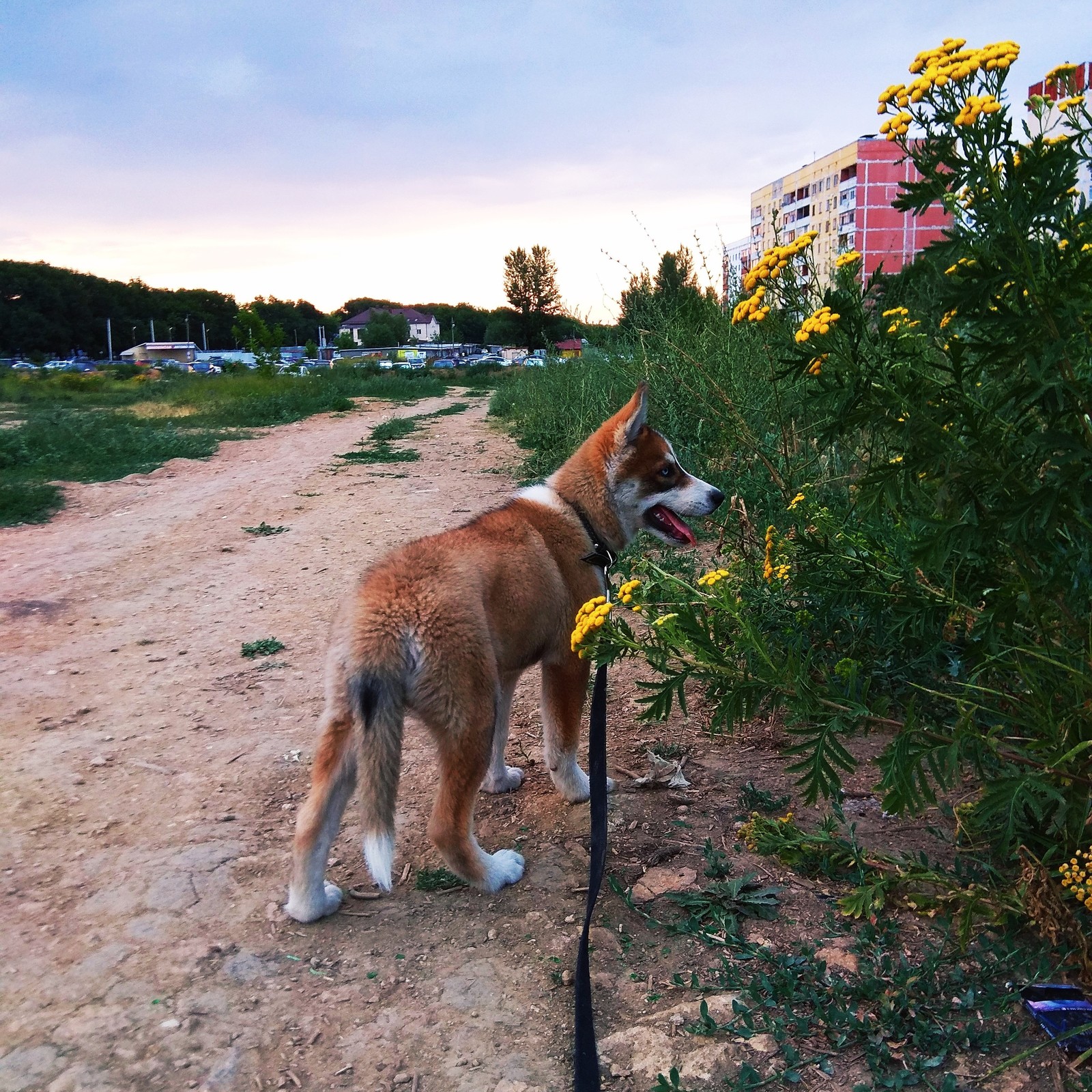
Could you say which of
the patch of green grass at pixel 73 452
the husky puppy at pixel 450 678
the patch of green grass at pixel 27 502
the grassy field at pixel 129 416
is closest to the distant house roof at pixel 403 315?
the grassy field at pixel 129 416

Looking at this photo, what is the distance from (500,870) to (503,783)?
2.61 feet

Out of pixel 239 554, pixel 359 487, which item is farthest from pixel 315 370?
pixel 239 554

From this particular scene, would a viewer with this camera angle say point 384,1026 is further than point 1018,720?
Yes

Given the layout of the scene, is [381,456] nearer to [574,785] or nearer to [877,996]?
[574,785]

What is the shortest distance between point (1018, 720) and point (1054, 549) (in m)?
0.50

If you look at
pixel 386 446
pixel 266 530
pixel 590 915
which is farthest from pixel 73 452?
pixel 590 915

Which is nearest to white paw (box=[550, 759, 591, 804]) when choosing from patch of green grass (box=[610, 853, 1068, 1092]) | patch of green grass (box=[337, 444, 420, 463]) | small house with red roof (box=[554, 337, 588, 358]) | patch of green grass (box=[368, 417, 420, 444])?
patch of green grass (box=[610, 853, 1068, 1092])

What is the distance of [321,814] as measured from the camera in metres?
2.89

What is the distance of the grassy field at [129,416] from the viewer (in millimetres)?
12016

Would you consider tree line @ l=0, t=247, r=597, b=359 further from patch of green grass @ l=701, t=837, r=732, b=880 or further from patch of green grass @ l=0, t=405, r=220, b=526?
patch of green grass @ l=701, t=837, r=732, b=880

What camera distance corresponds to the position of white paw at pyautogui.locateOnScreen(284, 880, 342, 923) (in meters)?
2.92

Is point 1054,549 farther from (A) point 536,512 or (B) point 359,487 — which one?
(B) point 359,487

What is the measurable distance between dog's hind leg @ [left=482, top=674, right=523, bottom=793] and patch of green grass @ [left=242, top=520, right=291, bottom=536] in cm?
555

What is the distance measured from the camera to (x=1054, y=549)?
2049 mm
